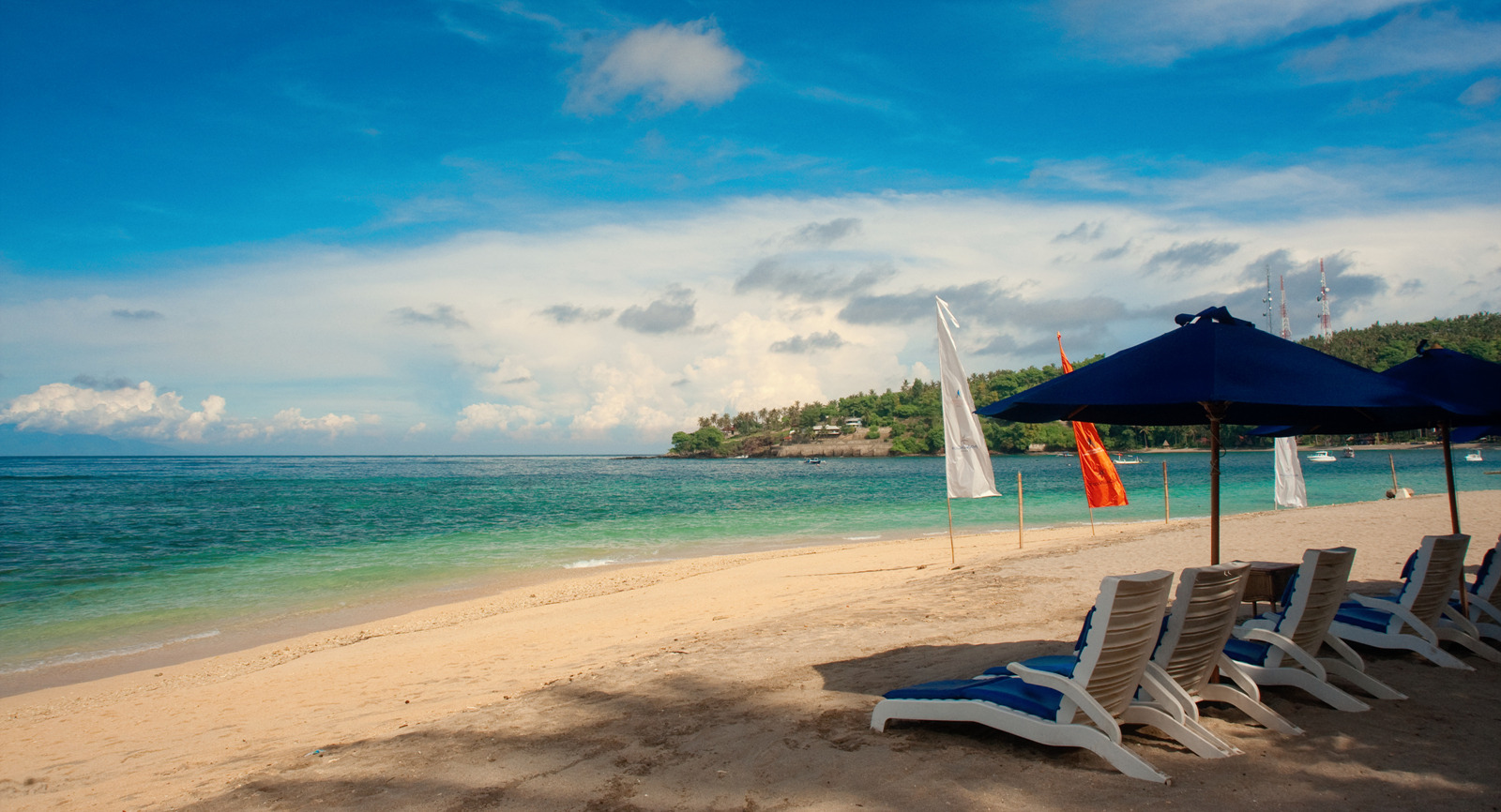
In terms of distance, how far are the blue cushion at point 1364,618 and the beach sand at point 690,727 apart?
0.21 m

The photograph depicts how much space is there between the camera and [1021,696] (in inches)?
147

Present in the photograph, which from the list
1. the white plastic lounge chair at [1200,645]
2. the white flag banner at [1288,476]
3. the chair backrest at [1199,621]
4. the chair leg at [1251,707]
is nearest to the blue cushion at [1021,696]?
the white plastic lounge chair at [1200,645]

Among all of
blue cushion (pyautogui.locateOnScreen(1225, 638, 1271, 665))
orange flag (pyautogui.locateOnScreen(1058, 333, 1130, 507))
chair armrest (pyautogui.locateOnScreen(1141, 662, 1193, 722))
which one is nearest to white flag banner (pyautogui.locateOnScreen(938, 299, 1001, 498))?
orange flag (pyautogui.locateOnScreen(1058, 333, 1130, 507))

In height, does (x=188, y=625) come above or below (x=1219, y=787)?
below

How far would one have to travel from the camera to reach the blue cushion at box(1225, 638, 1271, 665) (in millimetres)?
4445

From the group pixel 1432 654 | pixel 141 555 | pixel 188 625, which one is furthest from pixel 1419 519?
pixel 141 555

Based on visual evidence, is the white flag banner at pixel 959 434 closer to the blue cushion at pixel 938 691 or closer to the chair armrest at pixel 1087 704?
the blue cushion at pixel 938 691

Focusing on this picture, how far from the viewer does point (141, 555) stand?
18875 mm

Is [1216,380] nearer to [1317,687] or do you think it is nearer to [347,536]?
[1317,687]

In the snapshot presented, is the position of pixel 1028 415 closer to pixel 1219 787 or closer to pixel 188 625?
pixel 1219 787

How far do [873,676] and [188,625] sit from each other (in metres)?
11.3

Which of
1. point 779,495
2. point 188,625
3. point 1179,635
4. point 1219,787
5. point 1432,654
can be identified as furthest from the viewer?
point 779,495

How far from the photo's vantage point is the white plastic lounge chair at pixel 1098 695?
11.0 ft

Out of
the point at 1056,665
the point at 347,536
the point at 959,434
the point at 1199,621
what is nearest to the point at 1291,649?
the point at 1199,621
